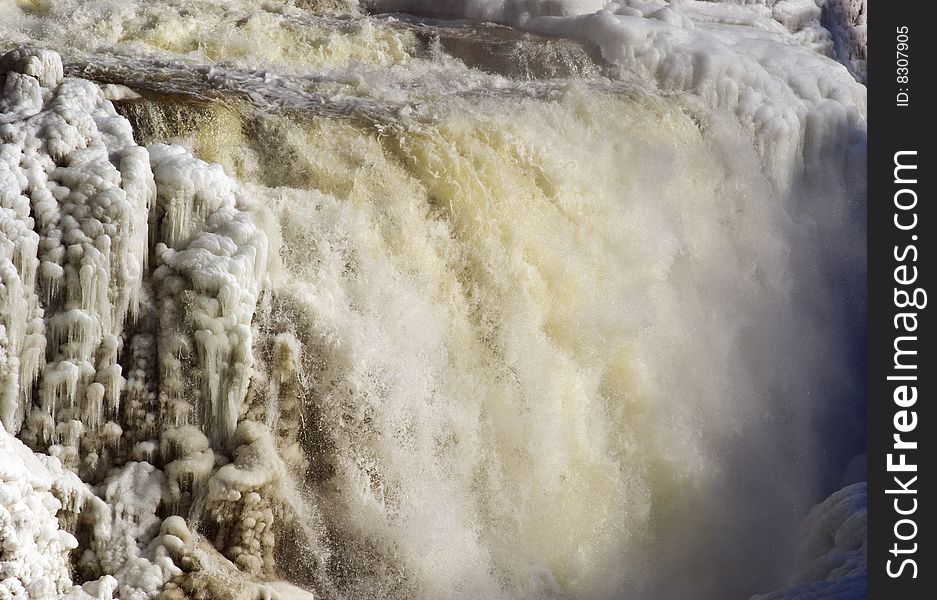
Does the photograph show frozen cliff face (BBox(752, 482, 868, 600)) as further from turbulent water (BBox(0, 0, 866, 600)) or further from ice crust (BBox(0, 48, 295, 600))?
ice crust (BBox(0, 48, 295, 600))

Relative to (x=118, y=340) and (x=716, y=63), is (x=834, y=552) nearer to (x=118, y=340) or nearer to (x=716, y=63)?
(x=716, y=63)

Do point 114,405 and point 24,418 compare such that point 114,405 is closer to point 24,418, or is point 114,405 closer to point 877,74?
point 24,418

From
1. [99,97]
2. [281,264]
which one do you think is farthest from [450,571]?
[99,97]

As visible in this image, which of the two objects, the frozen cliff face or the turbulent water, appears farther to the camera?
the frozen cliff face

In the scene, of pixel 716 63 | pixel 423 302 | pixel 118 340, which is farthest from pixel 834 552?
pixel 118 340

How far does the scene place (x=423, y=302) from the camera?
4957mm

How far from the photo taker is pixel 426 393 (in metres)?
4.92

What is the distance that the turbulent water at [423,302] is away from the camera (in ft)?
13.0

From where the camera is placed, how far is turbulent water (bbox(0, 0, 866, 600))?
3977 mm

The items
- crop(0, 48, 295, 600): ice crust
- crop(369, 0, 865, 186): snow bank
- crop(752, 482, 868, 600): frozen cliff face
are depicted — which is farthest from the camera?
crop(369, 0, 865, 186): snow bank

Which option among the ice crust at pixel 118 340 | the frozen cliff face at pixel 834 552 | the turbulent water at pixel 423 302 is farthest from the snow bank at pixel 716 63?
the ice crust at pixel 118 340

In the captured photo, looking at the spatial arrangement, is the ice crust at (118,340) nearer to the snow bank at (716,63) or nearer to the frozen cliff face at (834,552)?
the frozen cliff face at (834,552)

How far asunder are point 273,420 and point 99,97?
1.54 metres

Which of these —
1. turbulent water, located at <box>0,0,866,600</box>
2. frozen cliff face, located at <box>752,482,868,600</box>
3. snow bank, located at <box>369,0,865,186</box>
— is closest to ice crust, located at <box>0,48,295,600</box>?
turbulent water, located at <box>0,0,866,600</box>
